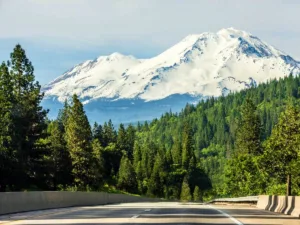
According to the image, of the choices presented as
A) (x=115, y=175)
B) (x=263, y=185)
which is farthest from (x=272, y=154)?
(x=115, y=175)

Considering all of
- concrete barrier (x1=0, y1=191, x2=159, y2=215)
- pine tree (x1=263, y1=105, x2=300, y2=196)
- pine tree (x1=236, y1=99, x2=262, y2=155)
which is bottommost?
concrete barrier (x1=0, y1=191, x2=159, y2=215)

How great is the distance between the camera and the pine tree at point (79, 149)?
10469cm

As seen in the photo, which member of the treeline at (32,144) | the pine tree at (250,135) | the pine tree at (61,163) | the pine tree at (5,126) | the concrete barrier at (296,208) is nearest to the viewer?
the concrete barrier at (296,208)

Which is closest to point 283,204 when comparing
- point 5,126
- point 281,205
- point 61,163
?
point 281,205

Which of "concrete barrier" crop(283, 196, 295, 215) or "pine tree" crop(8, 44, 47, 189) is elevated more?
"pine tree" crop(8, 44, 47, 189)

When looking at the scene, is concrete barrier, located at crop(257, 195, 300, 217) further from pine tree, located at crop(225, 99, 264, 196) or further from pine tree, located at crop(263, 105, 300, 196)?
pine tree, located at crop(225, 99, 264, 196)

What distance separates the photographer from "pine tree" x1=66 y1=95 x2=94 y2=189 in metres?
105

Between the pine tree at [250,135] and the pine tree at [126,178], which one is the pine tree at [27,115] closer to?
the pine tree at [250,135]

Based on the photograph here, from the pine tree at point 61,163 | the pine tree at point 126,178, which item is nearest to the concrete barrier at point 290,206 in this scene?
the pine tree at point 61,163

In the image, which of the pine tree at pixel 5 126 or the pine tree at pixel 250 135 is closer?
the pine tree at pixel 5 126

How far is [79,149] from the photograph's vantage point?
104562mm

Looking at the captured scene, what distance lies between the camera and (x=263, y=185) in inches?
4402

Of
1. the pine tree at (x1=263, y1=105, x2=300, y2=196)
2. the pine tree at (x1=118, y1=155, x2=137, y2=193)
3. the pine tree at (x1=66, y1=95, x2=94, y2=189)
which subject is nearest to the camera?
the pine tree at (x1=263, y1=105, x2=300, y2=196)

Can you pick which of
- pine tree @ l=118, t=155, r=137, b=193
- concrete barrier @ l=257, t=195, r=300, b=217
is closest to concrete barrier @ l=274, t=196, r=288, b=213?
concrete barrier @ l=257, t=195, r=300, b=217
